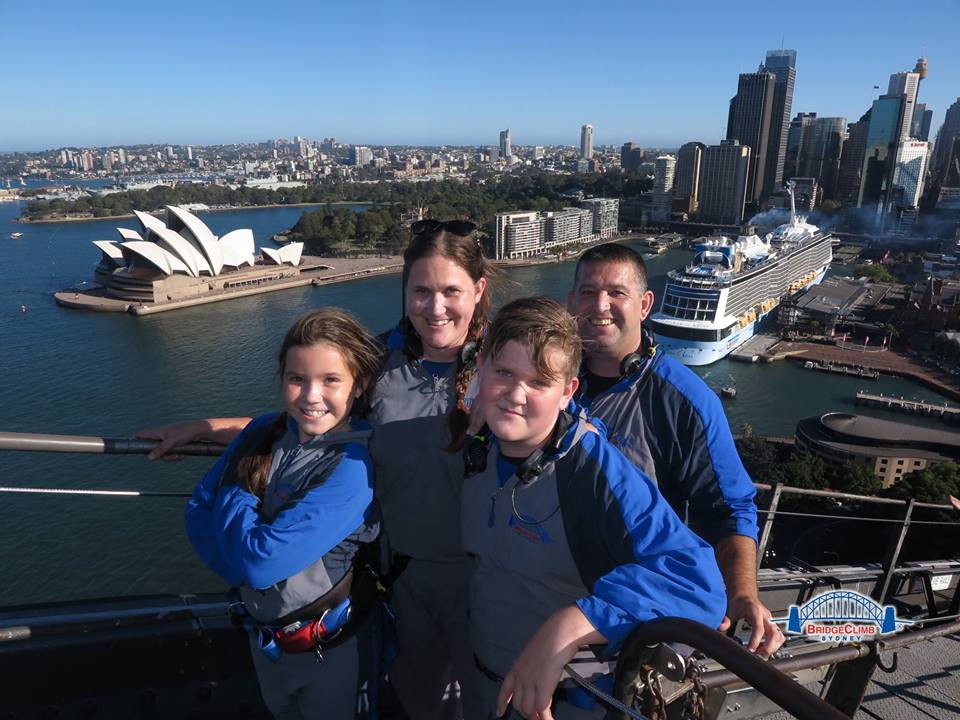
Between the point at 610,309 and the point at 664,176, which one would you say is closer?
the point at 610,309

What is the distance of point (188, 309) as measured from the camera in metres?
11.7

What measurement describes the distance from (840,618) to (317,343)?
2.42 feet

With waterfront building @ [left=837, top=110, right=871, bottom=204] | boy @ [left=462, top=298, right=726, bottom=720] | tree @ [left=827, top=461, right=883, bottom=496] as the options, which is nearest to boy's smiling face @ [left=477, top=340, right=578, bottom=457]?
boy @ [left=462, top=298, right=726, bottom=720]

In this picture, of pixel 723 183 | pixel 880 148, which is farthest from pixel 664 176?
pixel 880 148

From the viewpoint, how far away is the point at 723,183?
2447cm

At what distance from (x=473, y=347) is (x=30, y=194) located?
37461 mm

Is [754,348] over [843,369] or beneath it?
over

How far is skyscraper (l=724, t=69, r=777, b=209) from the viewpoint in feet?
92.7

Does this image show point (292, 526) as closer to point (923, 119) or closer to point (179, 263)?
point (179, 263)

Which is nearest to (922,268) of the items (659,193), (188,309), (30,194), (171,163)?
(659,193)

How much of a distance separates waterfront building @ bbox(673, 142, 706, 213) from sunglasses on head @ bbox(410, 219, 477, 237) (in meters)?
25.7

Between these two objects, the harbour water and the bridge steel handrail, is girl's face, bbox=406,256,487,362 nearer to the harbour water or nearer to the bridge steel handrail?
the harbour water

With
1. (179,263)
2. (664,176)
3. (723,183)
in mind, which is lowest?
(179,263)

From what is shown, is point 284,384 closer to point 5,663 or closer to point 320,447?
point 320,447
